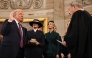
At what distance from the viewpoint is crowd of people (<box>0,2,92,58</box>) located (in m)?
3.56

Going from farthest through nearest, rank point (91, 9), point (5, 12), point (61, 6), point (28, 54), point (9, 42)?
point (5, 12), point (61, 6), point (91, 9), point (28, 54), point (9, 42)

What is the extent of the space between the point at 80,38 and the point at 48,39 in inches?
85.8

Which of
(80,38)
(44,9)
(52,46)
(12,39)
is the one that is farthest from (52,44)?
(44,9)

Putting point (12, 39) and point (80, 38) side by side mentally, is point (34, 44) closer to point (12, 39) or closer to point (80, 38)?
point (12, 39)

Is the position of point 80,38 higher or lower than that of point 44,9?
higher

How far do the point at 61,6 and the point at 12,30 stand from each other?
4.19m

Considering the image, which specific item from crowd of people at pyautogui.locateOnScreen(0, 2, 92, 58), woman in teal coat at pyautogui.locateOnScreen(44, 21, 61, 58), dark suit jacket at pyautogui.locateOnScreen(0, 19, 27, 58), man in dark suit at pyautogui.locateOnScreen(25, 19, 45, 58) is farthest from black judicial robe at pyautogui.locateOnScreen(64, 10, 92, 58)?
woman in teal coat at pyautogui.locateOnScreen(44, 21, 61, 58)

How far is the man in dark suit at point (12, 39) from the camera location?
4.43 metres

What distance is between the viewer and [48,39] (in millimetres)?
5645

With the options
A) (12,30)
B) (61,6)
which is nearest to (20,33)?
(12,30)

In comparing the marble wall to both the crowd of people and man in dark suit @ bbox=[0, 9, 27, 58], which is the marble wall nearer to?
the crowd of people

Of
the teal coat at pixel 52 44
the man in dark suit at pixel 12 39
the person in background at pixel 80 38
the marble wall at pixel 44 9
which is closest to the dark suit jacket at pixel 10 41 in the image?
the man in dark suit at pixel 12 39

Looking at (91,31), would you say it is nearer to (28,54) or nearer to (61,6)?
(28,54)

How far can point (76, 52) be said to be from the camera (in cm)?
354
